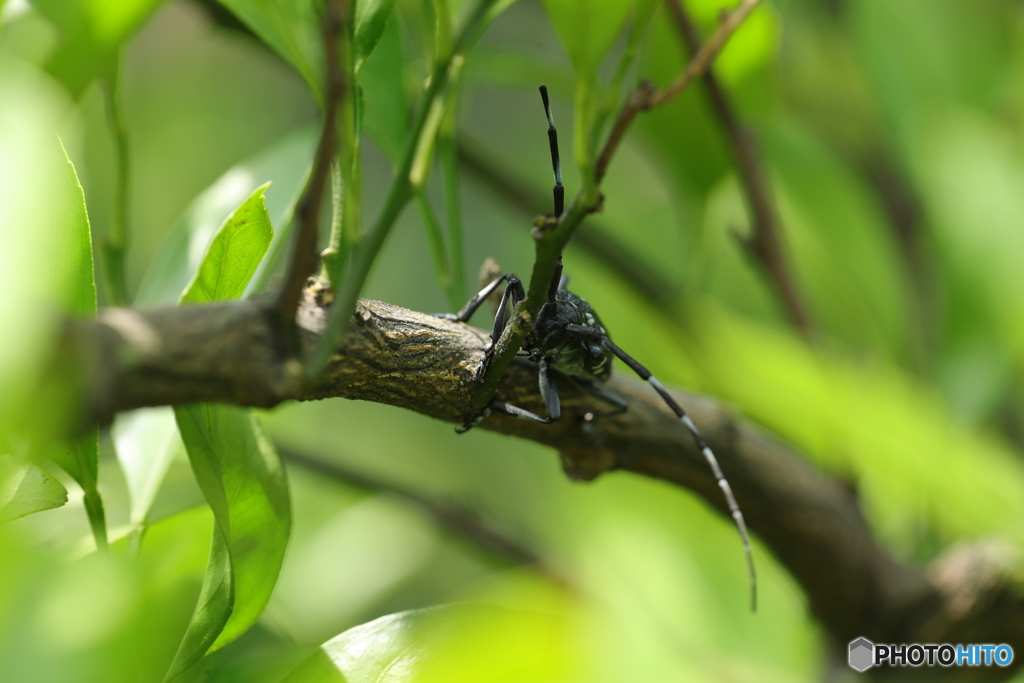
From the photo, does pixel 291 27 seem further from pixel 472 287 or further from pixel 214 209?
pixel 472 287

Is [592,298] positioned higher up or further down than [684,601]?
higher up

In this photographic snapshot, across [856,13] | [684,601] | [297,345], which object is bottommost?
[684,601]

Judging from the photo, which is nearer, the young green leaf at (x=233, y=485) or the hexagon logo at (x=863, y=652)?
the young green leaf at (x=233, y=485)

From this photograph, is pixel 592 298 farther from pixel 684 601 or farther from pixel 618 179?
pixel 618 179

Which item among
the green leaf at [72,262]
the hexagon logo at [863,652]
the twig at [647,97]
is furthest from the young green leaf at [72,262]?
the hexagon logo at [863,652]

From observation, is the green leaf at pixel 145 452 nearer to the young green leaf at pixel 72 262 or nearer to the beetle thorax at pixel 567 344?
the young green leaf at pixel 72 262

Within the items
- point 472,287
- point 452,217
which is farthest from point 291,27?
point 472,287

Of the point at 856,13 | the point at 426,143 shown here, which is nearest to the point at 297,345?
the point at 426,143

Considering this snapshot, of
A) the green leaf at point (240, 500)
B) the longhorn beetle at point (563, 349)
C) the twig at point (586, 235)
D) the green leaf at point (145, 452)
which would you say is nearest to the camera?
the green leaf at point (240, 500)
